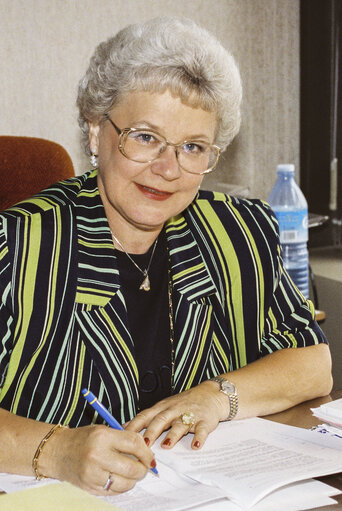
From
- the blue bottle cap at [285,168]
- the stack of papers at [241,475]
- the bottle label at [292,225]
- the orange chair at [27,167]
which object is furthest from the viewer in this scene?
the blue bottle cap at [285,168]

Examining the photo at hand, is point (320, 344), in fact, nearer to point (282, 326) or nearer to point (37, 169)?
point (282, 326)

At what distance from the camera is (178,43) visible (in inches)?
55.2

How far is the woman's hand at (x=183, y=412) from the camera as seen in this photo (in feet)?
3.83

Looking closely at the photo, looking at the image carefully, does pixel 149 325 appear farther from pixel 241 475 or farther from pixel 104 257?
pixel 241 475

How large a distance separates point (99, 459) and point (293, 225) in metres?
1.60

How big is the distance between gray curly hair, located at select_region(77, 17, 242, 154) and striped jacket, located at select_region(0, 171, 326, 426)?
0.22 metres

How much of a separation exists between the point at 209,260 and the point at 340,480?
0.66 metres

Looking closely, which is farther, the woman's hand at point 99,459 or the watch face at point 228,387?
the watch face at point 228,387

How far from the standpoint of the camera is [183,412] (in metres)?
1.24

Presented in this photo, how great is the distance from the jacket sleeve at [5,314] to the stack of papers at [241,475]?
0.86ft

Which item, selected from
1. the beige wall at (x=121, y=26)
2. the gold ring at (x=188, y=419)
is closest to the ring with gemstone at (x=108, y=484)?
the gold ring at (x=188, y=419)

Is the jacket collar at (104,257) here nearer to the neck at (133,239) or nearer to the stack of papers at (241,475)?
the neck at (133,239)

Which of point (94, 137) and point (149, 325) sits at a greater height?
point (94, 137)

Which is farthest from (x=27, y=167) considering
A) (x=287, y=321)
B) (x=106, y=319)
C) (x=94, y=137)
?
(x=287, y=321)
